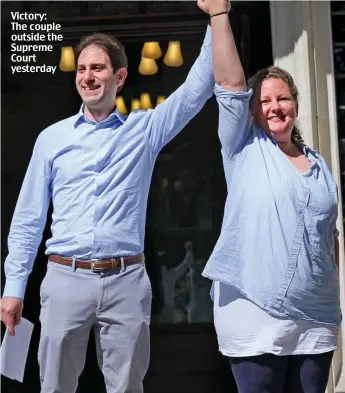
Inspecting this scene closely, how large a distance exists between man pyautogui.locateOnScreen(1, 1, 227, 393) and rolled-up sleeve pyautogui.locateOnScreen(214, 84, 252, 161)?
0.34m

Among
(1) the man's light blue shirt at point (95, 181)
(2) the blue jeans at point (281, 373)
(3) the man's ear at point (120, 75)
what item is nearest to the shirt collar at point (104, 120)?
(1) the man's light blue shirt at point (95, 181)

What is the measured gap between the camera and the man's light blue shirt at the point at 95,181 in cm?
263

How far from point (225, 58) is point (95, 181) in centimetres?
75

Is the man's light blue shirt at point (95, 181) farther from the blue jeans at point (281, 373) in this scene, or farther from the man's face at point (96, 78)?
the blue jeans at point (281, 373)

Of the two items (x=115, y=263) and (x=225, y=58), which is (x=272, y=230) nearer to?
(x=225, y=58)

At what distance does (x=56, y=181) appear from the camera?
2719mm

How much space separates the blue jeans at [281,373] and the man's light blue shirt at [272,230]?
0.47 ft

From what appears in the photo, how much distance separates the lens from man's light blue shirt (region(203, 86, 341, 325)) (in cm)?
215

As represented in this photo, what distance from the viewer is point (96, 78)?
2699 mm

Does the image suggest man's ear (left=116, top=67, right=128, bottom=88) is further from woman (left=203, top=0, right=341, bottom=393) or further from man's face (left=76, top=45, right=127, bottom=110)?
woman (left=203, top=0, right=341, bottom=393)

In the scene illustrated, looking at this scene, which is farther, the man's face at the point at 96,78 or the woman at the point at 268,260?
the man's face at the point at 96,78

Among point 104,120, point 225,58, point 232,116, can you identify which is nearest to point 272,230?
point 232,116

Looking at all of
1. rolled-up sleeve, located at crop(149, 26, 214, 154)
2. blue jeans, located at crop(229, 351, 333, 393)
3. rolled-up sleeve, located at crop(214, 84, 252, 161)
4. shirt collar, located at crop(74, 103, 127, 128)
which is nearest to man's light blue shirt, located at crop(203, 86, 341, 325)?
rolled-up sleeve, located at crop(214, 84, 252, 161)

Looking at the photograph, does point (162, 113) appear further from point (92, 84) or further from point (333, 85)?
point (333, 85)
